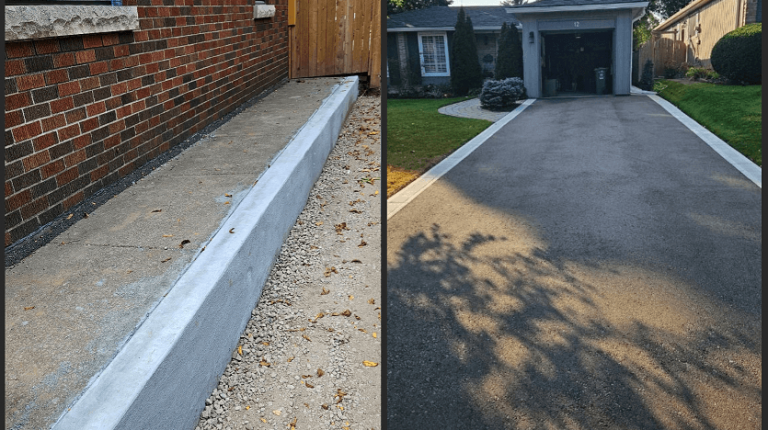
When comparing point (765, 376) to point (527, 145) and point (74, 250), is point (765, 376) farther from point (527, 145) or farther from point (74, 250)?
point (527, 145)

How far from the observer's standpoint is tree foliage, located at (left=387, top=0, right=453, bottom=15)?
28403mm

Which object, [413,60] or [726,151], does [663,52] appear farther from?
[413,60]

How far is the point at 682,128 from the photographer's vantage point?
1218cm

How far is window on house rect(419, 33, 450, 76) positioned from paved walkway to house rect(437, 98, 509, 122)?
595cm

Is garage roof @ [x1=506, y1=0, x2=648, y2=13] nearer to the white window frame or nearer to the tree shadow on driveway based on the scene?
the white window frame

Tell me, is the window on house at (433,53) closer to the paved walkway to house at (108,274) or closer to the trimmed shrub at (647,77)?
the trimmed shrub at (647,77)

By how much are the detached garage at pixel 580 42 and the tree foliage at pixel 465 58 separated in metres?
2.34

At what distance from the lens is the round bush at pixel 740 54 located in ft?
33.4

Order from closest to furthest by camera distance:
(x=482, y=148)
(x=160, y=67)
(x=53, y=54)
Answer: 1. (x=53, y=54)
2. (x=160, y=67)
3. (x=482, y=148)

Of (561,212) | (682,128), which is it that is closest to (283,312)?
(561,212)

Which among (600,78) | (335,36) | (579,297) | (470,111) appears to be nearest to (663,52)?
(600,78)

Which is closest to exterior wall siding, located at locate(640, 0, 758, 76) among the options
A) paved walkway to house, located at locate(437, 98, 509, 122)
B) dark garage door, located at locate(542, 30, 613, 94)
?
dark garage door, located at locate(542, 30, 613, 94)

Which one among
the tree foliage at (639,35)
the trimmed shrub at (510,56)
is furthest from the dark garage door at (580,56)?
the trimmed shrub at (510,56)

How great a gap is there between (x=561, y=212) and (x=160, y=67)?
535cm
